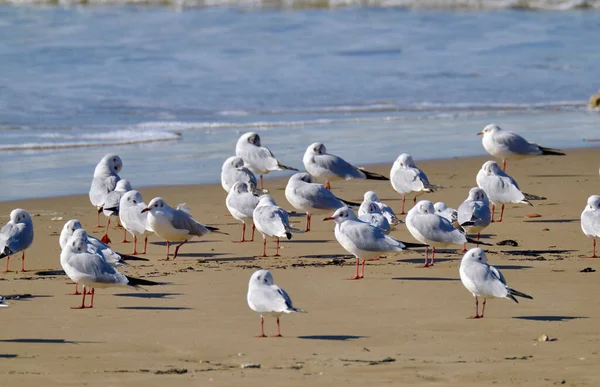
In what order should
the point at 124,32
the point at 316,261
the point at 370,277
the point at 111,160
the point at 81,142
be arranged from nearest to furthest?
the point at 370,277, the point at 316,261, the point at 111,160, the point at 81,142, the point at 124,32

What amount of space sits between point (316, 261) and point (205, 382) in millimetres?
3661

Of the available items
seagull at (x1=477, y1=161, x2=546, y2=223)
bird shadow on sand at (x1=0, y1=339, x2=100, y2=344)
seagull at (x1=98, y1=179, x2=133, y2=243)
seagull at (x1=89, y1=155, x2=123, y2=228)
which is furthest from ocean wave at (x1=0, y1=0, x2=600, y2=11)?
bird shadow on sand at (x1=0, y1=339, x2=100, y2=344)

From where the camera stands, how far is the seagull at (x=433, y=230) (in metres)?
9.55

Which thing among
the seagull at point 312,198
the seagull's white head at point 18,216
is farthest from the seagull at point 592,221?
the seagull's white head at point 18,216

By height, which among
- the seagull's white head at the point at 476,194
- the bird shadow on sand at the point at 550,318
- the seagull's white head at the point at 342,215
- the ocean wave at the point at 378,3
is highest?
the ocean wave at the point at 378,3

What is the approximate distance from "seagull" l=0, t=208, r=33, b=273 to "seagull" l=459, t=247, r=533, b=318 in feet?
12.9

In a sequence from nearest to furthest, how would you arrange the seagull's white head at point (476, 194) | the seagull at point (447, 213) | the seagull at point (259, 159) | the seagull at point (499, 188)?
A: the seagull at point (447, 213)
the seagull's white head at point (476, 194)
the seagull at point (499, 188)
the seagull at point (259, 159)

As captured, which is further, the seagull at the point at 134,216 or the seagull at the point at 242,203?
the seagull at the point at 242,203

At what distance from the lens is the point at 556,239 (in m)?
10.7

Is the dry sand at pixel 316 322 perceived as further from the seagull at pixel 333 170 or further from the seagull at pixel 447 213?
the seagull at pixel 333 170

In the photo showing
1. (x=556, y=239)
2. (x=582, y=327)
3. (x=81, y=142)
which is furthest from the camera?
(x=81, y=142)

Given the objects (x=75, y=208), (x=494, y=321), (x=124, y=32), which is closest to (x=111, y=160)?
(x=75, y=208)

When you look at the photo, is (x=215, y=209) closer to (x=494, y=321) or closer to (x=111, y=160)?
(x=111, y=160)

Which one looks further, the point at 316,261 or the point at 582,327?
the point at 316,261
